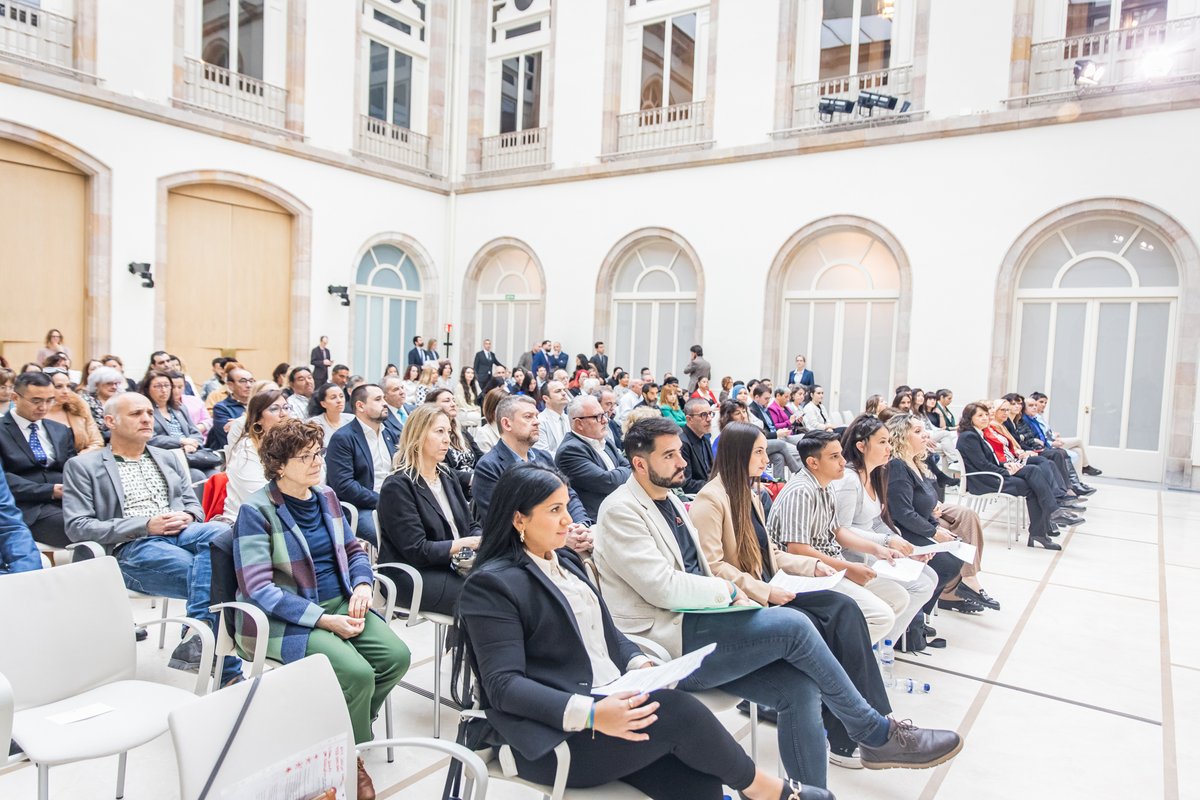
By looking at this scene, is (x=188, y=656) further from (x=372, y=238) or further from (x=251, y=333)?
(x=372, y=238)

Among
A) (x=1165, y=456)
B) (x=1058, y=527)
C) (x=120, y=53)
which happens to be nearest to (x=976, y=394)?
(x=1165, y=456)

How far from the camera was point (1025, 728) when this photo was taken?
3512mm

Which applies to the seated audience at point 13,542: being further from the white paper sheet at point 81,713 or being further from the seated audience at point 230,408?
the seated audience at point 230,408

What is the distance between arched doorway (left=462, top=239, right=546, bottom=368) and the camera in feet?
53.8

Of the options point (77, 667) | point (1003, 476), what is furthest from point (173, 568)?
point (1003, 476)

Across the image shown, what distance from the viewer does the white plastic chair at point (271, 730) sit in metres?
1.66

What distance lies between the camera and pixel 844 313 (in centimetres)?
1331

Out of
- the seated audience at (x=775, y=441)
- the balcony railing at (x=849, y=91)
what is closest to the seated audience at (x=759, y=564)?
the seated audience at (x=775, y=441)

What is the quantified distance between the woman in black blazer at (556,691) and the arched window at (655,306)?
40.3ft

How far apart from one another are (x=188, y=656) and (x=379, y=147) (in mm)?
13493

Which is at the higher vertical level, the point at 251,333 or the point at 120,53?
the point at 120,53

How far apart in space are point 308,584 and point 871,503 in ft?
9.42

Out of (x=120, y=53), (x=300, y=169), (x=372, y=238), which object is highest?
(x=120, y=53)

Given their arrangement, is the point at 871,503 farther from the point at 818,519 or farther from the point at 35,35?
the point at 35,35
